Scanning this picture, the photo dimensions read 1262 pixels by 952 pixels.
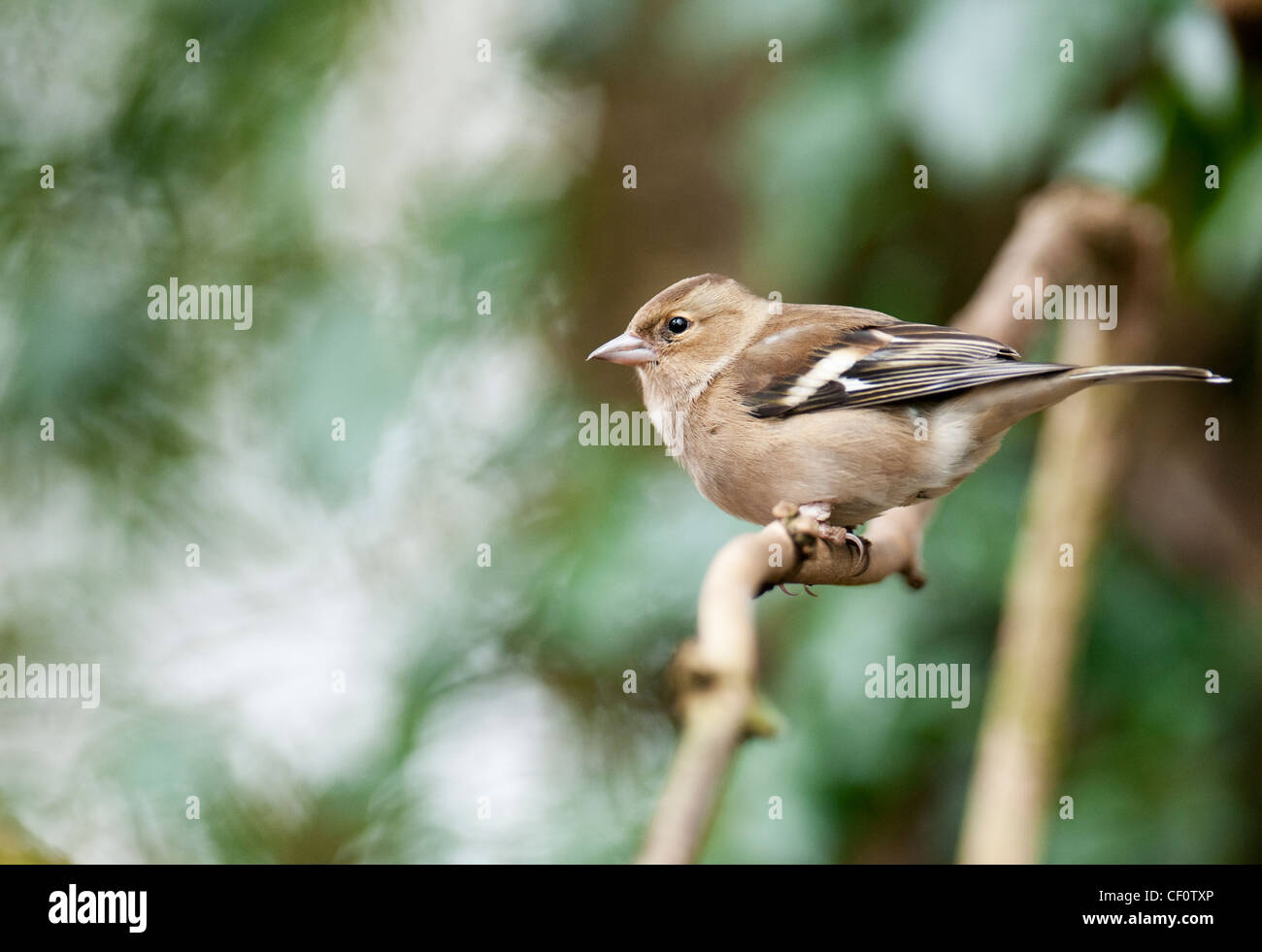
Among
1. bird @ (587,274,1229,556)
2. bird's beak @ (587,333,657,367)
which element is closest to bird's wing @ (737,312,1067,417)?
bird @ (587,274,1229,556)

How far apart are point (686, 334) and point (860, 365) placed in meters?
0.32

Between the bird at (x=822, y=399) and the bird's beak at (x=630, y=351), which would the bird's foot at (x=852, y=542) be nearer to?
the bird at (x=822, y=399)

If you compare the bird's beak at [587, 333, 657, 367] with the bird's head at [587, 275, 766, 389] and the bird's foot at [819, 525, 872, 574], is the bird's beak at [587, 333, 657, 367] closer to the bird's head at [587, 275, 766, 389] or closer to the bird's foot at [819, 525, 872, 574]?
the bird's head at [587, 275, 766, 389]

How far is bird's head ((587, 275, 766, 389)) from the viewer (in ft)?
7.17

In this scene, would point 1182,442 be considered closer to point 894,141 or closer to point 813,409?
point 894,141

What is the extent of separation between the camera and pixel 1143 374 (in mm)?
1448

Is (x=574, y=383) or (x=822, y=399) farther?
(x=574, y=383)

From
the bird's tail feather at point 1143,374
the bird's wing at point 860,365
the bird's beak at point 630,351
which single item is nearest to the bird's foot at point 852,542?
the bird's wing at point 860,365

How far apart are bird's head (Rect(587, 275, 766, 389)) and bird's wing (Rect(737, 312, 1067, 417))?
55mm

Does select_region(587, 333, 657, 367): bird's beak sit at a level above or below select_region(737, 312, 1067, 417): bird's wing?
above

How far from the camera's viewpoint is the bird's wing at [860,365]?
1923 mm

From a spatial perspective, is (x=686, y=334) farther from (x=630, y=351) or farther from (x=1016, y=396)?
(x=1016, y=396)

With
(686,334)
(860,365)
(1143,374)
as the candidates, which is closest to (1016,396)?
(860,365)
